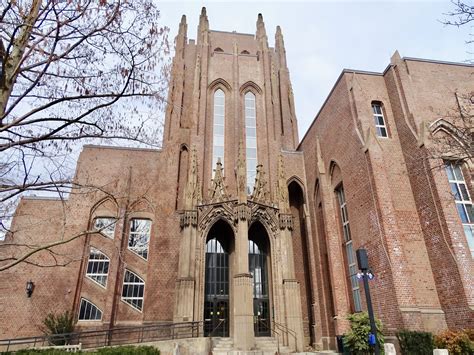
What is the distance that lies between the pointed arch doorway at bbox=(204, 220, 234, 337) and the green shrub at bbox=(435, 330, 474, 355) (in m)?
10.8

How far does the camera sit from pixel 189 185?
62.2 feet

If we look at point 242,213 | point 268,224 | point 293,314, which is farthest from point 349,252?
point 242,213

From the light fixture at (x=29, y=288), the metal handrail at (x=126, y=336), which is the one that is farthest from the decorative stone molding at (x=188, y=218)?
the light fixture at (x=29, y=288)

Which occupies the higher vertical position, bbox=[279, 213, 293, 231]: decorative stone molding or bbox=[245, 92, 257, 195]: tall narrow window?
bbox=[245, 92, 257, 195]: tall narrow window

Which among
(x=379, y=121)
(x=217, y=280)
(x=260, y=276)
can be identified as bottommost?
(x=217, y=280)

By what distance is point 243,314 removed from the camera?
51.5 ft

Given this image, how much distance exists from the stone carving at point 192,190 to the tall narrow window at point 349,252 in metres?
8.50

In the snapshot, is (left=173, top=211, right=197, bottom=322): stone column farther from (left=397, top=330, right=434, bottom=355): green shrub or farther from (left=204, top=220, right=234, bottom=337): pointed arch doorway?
(left=397, top=330, right=434, bottom=355): green shrub

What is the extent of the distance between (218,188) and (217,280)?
220 inches

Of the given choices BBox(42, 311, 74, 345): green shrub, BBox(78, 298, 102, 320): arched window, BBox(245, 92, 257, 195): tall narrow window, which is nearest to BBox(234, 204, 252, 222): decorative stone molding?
BBox(245, 92, 257, 195): tall narrow window

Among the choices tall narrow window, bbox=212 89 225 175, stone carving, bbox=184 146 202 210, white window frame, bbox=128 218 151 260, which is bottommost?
white window frame, bbox=128 218 151 260

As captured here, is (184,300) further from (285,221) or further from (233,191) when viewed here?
(233,191)

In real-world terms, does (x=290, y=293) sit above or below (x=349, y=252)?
below

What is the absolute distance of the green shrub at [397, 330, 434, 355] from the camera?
1095 centimetres
